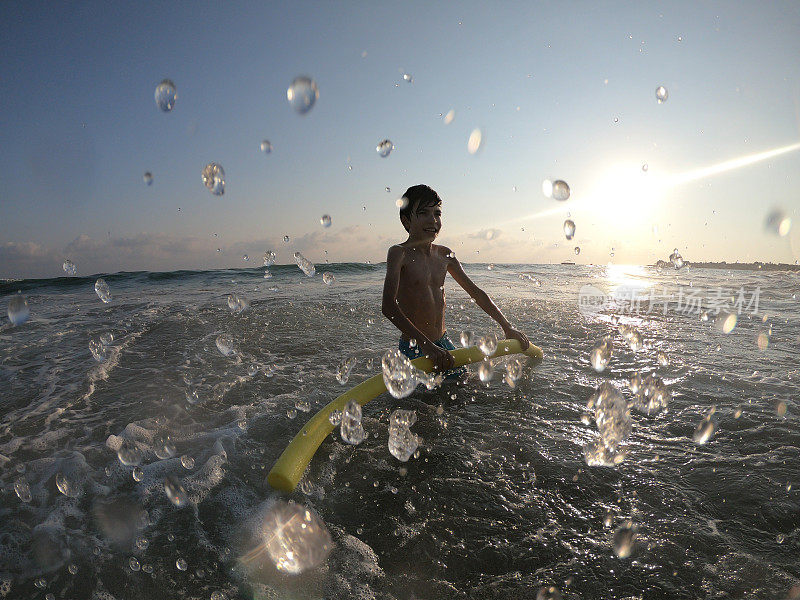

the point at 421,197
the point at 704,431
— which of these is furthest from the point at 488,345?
the point at 704,431

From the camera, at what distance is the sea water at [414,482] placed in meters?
1.74

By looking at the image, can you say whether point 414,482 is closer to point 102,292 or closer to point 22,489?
point 22,489

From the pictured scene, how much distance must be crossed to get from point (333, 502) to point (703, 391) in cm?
346

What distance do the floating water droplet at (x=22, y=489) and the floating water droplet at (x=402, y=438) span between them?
218 centimetres

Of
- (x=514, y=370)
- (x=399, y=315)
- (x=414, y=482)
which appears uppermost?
(x=399, y=315)

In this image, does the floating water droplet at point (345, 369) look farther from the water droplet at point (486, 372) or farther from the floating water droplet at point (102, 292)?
the floating water droplet at point (102, 292)

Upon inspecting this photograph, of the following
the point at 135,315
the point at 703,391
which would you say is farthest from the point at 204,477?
the point at 135,315

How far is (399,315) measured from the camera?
3582 millimetres

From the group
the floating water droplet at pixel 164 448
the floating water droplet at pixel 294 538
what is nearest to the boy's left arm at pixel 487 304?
the floating water droplet at pixel 294 538

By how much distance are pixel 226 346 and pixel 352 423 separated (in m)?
3.14

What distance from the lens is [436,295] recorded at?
Result: 4145 mm

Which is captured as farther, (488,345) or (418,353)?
(418,353)

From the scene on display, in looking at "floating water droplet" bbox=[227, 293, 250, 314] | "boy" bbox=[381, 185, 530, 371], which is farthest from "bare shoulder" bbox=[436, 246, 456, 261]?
"floating water droplet" bbox=[227, 293, 250, 314]

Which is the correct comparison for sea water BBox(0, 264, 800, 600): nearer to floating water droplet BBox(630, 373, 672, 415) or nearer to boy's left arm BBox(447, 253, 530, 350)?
floating water droplet BBox(630, 373, 672, 415)
